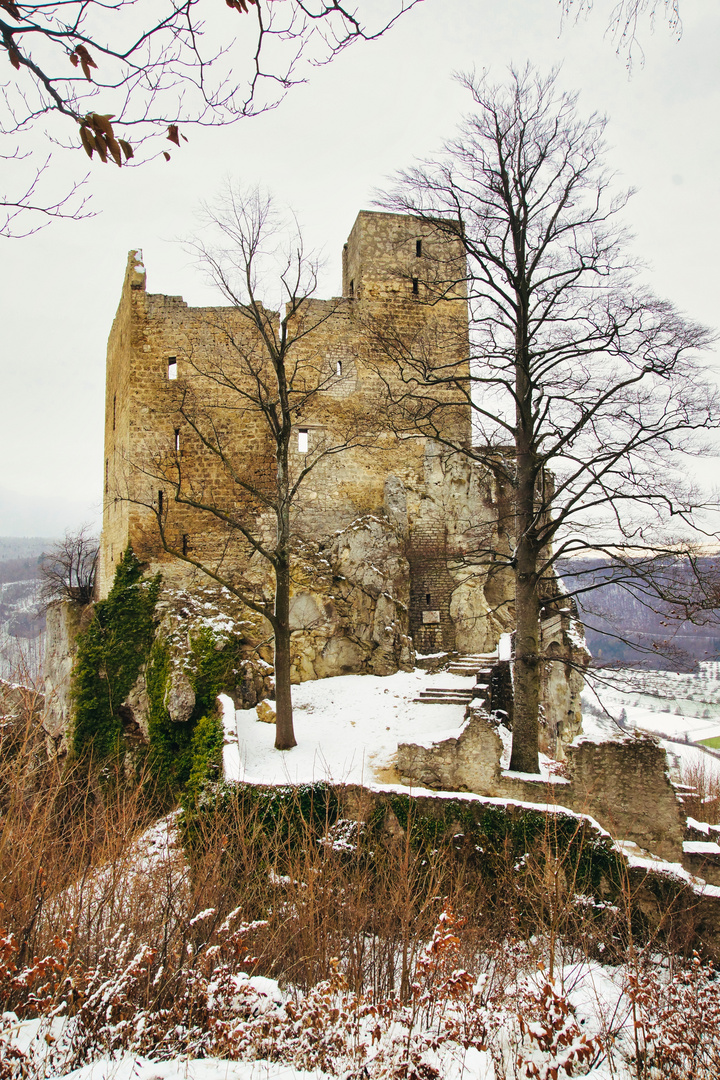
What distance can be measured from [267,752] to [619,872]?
5.90 meters

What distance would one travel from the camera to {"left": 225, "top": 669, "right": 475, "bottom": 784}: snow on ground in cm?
984

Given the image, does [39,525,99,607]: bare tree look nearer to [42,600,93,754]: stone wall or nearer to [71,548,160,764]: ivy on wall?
[42,600,93,754]: stone wall

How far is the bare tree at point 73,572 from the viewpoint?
2034cm

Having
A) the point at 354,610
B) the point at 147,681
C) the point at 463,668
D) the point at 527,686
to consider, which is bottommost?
the point at 147,681

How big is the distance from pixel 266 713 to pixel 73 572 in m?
12.7

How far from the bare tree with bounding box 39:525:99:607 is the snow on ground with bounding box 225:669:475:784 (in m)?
10.0

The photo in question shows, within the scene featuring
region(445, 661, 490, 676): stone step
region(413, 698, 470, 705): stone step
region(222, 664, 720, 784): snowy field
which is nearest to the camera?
region(222, 664, 720, 784): snowy field

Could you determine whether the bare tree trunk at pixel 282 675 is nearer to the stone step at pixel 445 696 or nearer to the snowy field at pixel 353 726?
the snowy field at pixel 353 726

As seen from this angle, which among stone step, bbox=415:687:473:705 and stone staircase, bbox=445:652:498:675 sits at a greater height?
stone staircase, bbox=445:652:498:675

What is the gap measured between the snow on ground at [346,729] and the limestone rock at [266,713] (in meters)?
0.14

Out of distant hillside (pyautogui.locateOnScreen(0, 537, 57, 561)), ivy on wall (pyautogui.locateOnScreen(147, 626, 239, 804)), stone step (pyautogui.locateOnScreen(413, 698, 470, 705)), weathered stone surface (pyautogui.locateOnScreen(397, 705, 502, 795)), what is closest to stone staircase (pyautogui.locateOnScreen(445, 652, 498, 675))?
stone step (pyautogui.locateOnScreen(413, 698, 470, 705))

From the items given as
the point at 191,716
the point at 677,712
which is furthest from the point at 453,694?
the point at 677,712

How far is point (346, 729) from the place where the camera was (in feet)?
39.1

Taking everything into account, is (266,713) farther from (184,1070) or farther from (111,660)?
(184,1070)
